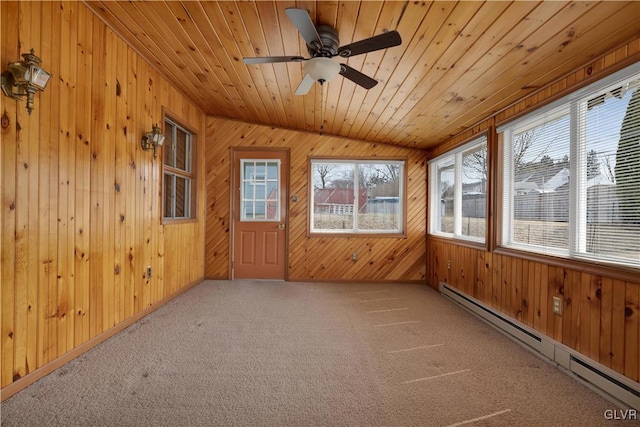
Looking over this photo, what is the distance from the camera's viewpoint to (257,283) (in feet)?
14.2

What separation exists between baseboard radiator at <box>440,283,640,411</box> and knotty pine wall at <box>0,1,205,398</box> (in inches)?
144

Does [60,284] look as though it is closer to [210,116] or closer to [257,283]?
[257,283]

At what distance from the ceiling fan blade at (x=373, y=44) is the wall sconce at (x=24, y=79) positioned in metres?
1.82

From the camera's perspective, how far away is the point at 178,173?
3.78m

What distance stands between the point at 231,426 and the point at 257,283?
2932 mm

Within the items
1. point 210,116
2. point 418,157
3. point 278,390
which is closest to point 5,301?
point 278,390

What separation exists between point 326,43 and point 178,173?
2795 mm

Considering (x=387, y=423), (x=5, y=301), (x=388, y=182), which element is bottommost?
(x=387, y=423)

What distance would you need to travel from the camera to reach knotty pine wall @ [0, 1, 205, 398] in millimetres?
1647

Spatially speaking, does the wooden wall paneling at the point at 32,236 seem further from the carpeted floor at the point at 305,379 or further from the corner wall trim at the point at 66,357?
the carpeted floor at the point at 305,379

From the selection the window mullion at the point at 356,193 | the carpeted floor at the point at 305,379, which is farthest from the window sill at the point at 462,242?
the window mullion at the point at 356,193

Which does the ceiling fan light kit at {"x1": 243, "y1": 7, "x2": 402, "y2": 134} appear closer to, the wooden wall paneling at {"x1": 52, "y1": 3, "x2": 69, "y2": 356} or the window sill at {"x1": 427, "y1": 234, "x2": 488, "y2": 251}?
the wooden wall paneling at {"x1": 52, "y1": 3, "x2": 69, "y2": 356}

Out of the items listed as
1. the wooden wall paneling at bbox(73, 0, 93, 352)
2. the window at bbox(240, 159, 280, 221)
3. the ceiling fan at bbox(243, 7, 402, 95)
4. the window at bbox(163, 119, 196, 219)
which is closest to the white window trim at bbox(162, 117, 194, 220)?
the window at bbox(163, 119, 196, 219)

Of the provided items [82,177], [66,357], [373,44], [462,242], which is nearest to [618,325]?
[462,242]
